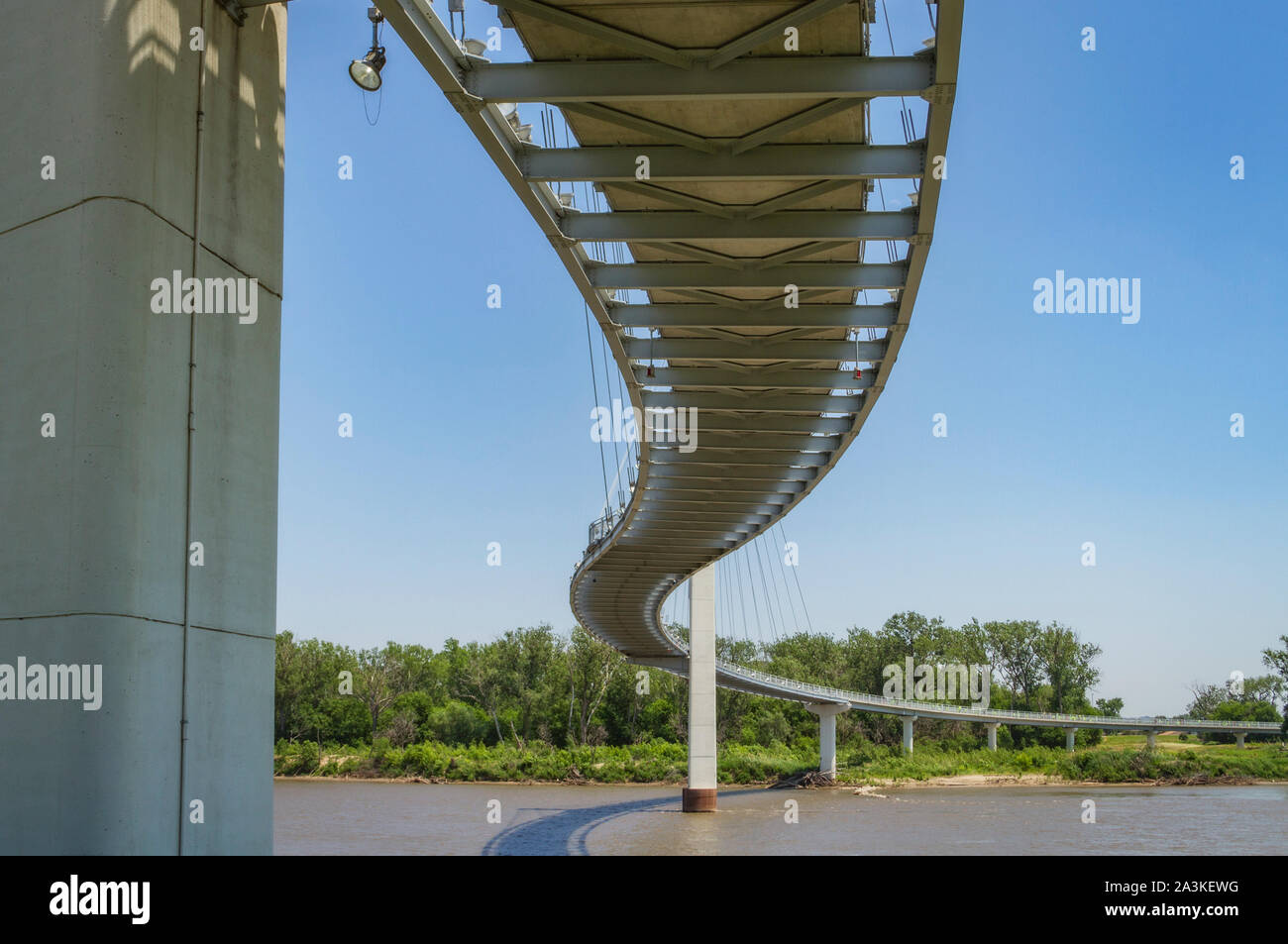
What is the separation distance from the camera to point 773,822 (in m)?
47.2

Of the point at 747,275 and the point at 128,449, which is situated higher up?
the point at 747,275

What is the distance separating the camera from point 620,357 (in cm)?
1798

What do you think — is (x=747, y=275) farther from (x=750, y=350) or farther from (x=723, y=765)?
(x=723, y=765)

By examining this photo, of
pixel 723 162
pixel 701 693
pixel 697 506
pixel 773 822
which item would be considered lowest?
pixel 773 822

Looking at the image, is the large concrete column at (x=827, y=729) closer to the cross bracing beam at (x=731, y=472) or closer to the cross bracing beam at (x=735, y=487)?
the cross bracing beam at (x=735, y=487)

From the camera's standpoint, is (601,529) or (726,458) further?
(601,529)

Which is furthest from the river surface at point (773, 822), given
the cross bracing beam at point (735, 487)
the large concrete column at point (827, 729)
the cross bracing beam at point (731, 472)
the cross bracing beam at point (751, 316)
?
the cross bracing beam at point (751, 316)

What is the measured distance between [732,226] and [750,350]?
14.0 feet

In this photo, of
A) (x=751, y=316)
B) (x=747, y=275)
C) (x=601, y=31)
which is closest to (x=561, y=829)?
A: (x=751, y=316)

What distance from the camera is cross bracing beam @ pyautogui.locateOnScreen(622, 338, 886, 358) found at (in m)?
Result: 18.1

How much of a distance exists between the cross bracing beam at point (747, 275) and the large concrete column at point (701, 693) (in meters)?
33.3

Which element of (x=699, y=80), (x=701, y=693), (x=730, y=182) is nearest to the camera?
(x=699, y=80)
